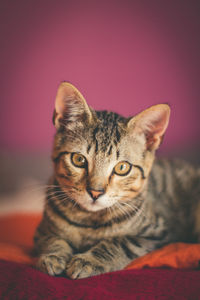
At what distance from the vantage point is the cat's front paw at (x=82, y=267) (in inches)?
34.9

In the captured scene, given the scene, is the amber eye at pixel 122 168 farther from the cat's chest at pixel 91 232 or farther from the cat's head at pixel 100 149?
the cat's chest at pixel 91 232

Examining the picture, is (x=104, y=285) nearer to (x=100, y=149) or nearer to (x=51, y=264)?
(x=51, y=264)

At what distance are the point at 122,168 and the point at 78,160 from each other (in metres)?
0.16

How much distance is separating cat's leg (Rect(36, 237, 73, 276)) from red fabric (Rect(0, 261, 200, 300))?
0.17ft

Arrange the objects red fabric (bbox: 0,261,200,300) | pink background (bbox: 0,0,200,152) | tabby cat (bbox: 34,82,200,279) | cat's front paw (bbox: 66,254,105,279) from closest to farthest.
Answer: red fabric (bbox: 0,261,200,300) → cat's front paw (bbox: 66,254,105,279) → tabby cat (bbox: 34,82,200,279) → pink background (bbox: 0,0,200,152)

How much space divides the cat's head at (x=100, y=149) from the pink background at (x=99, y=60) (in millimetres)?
824

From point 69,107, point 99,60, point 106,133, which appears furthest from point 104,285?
point 99,60

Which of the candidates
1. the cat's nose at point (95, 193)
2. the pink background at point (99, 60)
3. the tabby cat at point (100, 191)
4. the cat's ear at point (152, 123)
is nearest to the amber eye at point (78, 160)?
the tabby cat at point (100, 191)

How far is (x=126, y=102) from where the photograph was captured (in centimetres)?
196

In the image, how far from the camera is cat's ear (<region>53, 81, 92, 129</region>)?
1.06 m

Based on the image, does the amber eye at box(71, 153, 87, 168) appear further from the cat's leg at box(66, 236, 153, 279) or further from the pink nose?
the cat's leg at box(66, 236, 153, 279)

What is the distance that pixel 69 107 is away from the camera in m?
1.12

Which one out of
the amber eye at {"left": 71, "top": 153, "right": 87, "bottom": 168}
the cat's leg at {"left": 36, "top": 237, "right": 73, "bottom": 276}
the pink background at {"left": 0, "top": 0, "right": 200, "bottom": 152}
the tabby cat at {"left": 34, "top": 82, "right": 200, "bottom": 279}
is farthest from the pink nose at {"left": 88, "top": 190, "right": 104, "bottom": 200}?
the pink background at {"left": 0, "top": 0, "right": 200, "bottom": 152}

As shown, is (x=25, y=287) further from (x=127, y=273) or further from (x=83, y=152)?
(x=83, y=152)
